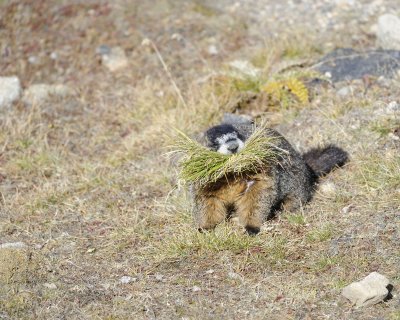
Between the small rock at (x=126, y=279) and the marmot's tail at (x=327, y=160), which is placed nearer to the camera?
the small rock at (x=126, y=279)

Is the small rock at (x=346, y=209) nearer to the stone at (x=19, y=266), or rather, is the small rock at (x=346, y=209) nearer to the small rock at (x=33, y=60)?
the stone at (x=19, y=266)

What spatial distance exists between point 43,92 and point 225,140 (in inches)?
179

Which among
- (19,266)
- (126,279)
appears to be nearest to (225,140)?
(126,279)

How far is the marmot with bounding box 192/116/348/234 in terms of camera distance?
222 inches

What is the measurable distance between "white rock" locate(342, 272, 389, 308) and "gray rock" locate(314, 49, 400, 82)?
3993mm

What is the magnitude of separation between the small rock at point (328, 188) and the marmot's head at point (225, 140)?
3.21 ft

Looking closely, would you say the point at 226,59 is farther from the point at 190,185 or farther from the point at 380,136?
the point at 190,185

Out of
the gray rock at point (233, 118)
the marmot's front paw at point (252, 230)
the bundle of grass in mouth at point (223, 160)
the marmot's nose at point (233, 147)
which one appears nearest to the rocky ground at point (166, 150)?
the marmot's front paw at point (252, 230)

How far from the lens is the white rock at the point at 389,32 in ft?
29.3

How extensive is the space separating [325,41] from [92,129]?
337 cm

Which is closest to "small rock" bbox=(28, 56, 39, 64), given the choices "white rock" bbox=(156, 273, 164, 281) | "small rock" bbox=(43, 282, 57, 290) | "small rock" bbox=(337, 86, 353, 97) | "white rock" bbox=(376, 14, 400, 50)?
"small rock" bbox=(337, 86, 353, 97)

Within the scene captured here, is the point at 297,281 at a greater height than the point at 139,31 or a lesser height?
greater

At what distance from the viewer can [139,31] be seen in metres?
10.4

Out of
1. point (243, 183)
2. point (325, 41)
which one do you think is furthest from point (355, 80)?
point (243, 183)
